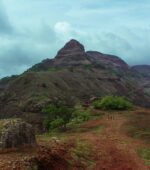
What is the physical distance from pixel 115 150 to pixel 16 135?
10238 millimetres

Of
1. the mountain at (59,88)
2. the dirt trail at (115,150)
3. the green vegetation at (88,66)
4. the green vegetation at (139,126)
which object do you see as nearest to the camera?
the dirt trail at (115,150)

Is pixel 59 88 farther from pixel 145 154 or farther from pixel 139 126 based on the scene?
pixel 145 154

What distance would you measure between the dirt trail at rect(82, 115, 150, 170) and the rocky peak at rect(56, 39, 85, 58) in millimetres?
133670

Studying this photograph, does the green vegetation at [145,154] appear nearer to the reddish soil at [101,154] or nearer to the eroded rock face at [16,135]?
the reddish soil at [101,154]

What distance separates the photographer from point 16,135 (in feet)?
75.9

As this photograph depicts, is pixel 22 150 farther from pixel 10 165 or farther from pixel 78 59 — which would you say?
pixel 78 59

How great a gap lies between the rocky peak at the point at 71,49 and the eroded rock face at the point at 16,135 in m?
152

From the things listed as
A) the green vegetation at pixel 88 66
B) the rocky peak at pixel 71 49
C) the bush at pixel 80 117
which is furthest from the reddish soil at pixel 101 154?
the rocky peak at pixel 71 49

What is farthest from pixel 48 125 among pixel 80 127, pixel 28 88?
pixel 28 88

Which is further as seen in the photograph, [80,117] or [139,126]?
[80,117]

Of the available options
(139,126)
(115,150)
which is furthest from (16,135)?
(139,126)

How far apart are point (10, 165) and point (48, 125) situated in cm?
2691

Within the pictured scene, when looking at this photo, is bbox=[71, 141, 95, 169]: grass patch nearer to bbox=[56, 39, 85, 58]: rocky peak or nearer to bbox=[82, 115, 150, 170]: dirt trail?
bbox=[82, 115, 150, 170]: dirt trail

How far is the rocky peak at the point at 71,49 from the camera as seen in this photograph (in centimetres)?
17812
